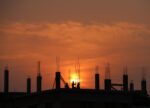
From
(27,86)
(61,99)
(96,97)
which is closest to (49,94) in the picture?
(61,99)

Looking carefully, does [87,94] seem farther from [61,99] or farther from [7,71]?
[7,71]

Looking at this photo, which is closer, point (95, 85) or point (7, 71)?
point (95, 85)

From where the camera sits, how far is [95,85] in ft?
212

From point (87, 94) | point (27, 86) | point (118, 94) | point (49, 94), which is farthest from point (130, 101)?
point (27, 86)

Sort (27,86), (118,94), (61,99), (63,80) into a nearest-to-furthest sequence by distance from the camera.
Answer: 1. (61,99)
2. (118,94)
3. (63,80)
4. (27,86)

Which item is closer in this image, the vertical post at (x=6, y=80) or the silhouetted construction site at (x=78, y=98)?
the silhouetted construction site at (x=78, y=98)

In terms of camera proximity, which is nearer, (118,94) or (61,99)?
(61,99)

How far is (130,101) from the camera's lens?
182 feet

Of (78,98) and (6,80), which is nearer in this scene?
(78,98)

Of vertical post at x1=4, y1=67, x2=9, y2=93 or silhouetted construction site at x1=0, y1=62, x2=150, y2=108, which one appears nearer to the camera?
silhouetted construction site at x1=0, y1=62, x2=150, y2=108

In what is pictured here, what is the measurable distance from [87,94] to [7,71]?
1987cm

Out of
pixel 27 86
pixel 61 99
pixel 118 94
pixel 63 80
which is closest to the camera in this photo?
pixel 61 99

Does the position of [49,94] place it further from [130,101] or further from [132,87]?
[132,87]

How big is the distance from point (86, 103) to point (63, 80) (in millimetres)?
8213
